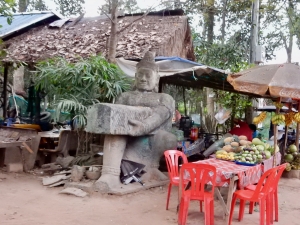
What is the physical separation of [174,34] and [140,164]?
4.32 m

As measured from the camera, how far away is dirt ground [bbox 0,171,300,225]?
4.51m

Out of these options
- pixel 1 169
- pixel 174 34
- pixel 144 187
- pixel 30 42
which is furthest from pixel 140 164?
pixel 30 42

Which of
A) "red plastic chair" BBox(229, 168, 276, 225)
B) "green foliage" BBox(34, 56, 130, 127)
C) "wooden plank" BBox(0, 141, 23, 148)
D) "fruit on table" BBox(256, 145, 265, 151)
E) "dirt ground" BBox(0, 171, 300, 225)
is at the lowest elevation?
"dirt ground" BBox(0, 171, 300, 225)

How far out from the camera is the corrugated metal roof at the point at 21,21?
1027 cm

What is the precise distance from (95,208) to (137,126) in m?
1.55

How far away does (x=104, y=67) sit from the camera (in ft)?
21.5

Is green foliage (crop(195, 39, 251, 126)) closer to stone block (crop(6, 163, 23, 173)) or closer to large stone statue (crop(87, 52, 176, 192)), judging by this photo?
large stone statue (crop(87, 52, 176, 192))

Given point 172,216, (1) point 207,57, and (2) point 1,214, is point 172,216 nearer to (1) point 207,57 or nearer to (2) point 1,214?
(2) point 1,214

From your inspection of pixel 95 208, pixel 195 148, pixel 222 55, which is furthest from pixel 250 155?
pixel 222 55

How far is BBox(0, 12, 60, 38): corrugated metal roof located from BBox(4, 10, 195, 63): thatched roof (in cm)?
23

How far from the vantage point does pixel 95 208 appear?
16.5 ft

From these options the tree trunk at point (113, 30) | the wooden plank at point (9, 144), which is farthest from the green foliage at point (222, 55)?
the wooden plank at point (9, 144)

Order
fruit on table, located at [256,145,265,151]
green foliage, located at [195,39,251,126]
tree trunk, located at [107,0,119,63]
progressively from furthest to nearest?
green foliage, located at [195,39,251,126] → tree trunk, located at [107,0,119,63] → fruit on table, located at [256,145,265,151]

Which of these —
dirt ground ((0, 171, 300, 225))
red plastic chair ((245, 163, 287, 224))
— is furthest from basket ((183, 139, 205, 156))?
red plastic chair ((245, 163, 287, 224))
